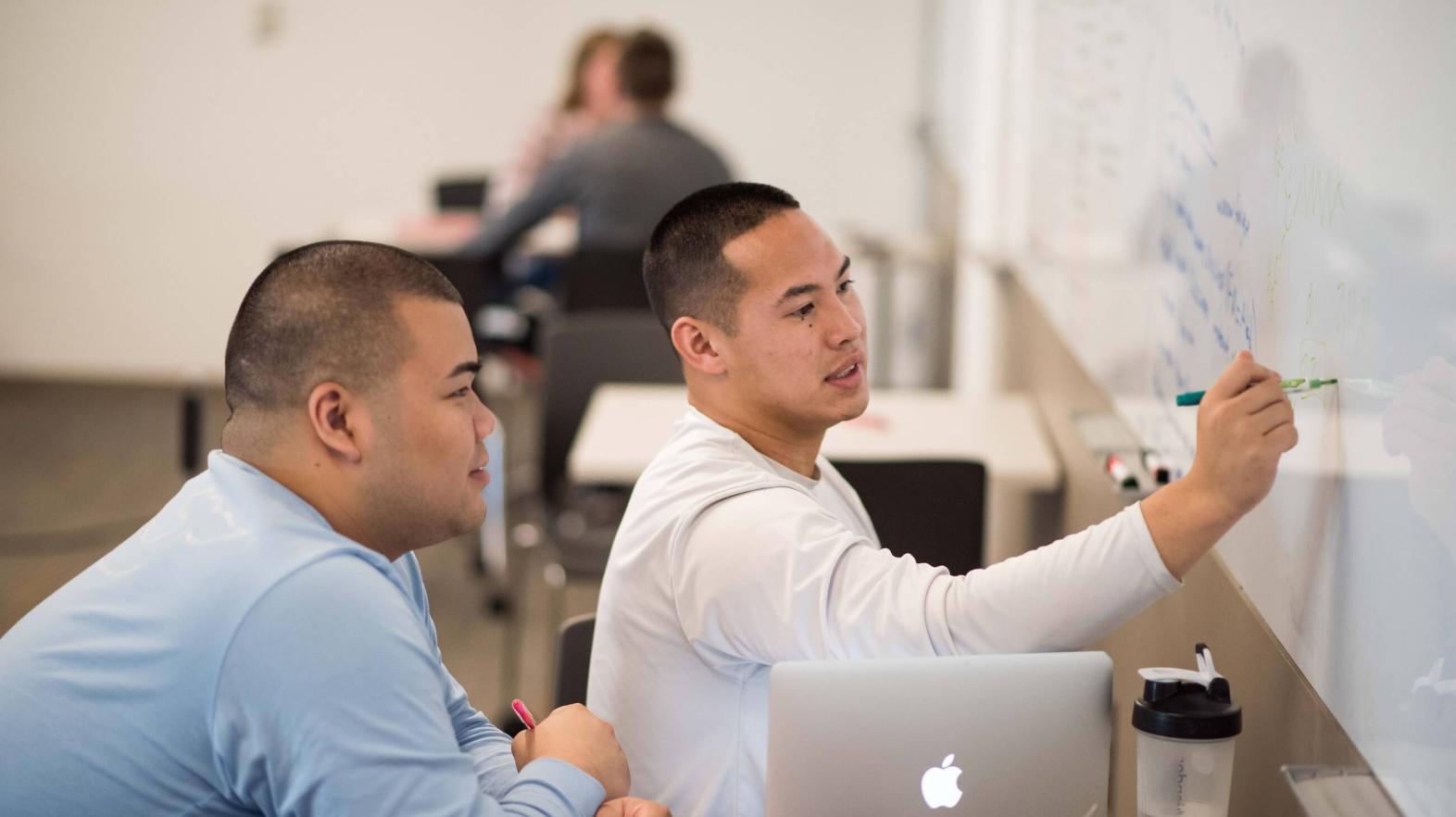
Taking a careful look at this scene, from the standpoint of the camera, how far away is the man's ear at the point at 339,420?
124cm

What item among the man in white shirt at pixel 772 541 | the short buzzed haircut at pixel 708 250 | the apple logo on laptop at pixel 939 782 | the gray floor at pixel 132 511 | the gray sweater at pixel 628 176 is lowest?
the gray floor at pixel 132 511

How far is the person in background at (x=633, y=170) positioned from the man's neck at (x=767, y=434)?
2736mm

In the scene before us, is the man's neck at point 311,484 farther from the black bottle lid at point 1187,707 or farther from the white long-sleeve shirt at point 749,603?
the black bottle lid at point 1187,707

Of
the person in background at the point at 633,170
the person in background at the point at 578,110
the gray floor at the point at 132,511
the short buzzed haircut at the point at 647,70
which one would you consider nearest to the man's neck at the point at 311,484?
the gray floor at the point at 132,511

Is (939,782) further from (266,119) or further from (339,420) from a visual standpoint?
(266,119)

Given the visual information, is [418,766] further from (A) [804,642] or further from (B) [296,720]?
(A) [804,642]

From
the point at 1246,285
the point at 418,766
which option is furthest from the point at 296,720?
the point at 1246,285

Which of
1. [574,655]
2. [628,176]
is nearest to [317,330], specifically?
[574,655]

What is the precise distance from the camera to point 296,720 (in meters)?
1.09

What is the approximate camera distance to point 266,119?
22.0 feet

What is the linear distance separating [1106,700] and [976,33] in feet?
11.7

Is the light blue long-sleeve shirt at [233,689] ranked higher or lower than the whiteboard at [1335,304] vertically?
lower

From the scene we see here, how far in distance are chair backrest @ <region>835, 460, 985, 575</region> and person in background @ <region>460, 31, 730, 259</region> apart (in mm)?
2194

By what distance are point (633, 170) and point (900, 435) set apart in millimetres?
1810
